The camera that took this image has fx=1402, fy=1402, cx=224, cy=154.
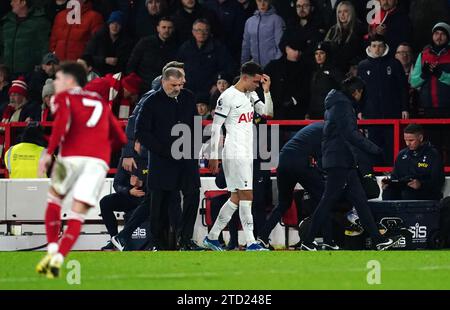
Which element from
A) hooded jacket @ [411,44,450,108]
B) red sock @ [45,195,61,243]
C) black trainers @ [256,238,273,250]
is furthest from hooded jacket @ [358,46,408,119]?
red sock @ [45,195,61,243]

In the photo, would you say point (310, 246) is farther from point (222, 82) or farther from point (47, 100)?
point (47, 100)

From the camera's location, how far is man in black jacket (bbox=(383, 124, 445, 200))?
1791cm

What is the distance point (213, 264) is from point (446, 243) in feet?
15.0

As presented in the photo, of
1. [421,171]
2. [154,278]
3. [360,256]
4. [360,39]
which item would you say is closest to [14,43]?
[360,39]

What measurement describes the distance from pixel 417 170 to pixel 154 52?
16.1ft

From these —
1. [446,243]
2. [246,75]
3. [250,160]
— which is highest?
[246,75]

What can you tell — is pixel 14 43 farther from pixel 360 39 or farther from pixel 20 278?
pixel 20 278

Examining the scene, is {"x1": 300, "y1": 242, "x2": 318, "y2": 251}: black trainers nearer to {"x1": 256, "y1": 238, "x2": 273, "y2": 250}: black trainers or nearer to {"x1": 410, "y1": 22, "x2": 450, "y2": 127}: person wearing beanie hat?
{"x1": 256, "y1": 238, "x2": 273, "y2": 250}: black trainers

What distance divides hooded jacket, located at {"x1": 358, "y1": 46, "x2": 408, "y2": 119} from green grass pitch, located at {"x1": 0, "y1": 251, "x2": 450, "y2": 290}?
151 inches

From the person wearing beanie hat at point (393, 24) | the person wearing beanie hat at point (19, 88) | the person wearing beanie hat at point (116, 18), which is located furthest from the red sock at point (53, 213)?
the person wearing beanie hat at point (116, 18)

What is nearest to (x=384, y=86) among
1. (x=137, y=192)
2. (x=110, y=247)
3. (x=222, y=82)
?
(x=222, y=82)

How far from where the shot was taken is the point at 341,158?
16469 mm

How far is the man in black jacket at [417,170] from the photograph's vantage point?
17906 millimetres

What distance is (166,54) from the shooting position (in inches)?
822
